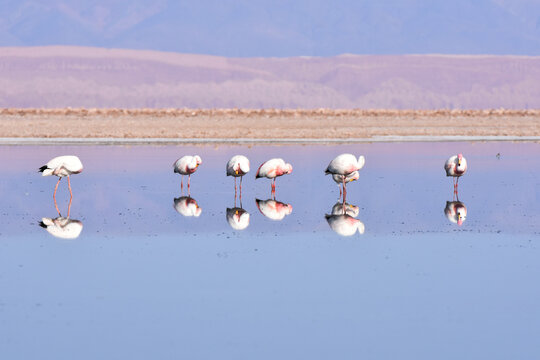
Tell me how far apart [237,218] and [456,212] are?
147 inches

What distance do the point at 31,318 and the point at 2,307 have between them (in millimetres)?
572

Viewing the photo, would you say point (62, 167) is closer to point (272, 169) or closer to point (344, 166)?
point (272, 169)

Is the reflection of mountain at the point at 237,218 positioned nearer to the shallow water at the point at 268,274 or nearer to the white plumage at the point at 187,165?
the shallow water at the point at 268,274

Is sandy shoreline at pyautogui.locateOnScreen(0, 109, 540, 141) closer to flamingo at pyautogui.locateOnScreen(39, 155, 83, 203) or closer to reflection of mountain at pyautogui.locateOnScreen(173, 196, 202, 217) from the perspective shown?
flamingo at pyautogui.locateOnScreen(39, 155, 83, 203)

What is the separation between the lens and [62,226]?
50.4 ft

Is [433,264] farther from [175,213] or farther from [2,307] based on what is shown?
[175,213]

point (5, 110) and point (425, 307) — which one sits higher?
point (5, 110)

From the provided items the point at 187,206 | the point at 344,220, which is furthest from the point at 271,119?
the point at 344,220

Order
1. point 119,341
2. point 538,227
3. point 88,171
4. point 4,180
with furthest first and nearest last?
1. point 88,171
2. point 4,180
3. point 538,227
4. point 119,341

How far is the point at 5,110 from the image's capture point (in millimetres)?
83125

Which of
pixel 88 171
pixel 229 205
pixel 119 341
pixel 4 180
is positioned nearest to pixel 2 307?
pixel 119 341

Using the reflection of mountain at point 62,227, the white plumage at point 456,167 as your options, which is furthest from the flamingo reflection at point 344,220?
the reflection of mountain at point 62,227

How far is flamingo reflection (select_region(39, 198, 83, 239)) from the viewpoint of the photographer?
14.5 meters

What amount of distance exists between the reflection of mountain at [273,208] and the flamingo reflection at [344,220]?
0.77m
